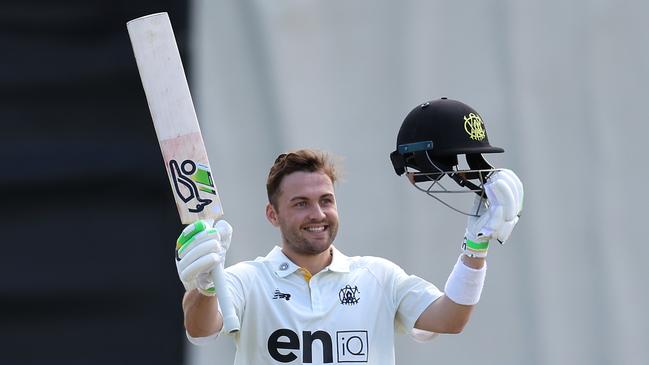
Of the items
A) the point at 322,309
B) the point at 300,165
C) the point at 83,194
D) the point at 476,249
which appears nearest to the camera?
the point at 476,249

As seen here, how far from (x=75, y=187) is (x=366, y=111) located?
0.91 metres

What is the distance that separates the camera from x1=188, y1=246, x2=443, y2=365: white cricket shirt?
2.51 metres

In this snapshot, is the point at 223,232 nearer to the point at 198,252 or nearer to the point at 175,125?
the point at 198,252

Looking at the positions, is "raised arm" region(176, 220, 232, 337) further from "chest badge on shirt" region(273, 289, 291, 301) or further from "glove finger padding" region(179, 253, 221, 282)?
"chest badge on shirt" region(273, 289, 291, 301)

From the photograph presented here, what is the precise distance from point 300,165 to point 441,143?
0.42m

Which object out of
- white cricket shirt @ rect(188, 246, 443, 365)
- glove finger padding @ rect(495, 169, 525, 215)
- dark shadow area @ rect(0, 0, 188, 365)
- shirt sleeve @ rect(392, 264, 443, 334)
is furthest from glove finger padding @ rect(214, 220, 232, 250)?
dark shadow area @ rect(0, 0, 188, 365)

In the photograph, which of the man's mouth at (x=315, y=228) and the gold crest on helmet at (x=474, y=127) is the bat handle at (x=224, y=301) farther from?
the gold crest on helmet at (x=474, y=127)

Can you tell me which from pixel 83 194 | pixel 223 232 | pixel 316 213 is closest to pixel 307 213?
pixel 316 213

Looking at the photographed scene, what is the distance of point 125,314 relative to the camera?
10.6ft

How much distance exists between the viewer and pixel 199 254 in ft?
7.33

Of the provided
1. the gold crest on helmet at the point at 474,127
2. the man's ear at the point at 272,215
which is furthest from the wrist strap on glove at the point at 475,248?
the man's ear at the point at 272,215

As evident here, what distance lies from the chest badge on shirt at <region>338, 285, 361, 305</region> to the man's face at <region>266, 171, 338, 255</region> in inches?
4.3

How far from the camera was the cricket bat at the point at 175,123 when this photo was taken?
2367mm

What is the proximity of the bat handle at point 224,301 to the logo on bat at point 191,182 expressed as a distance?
0.16 m
